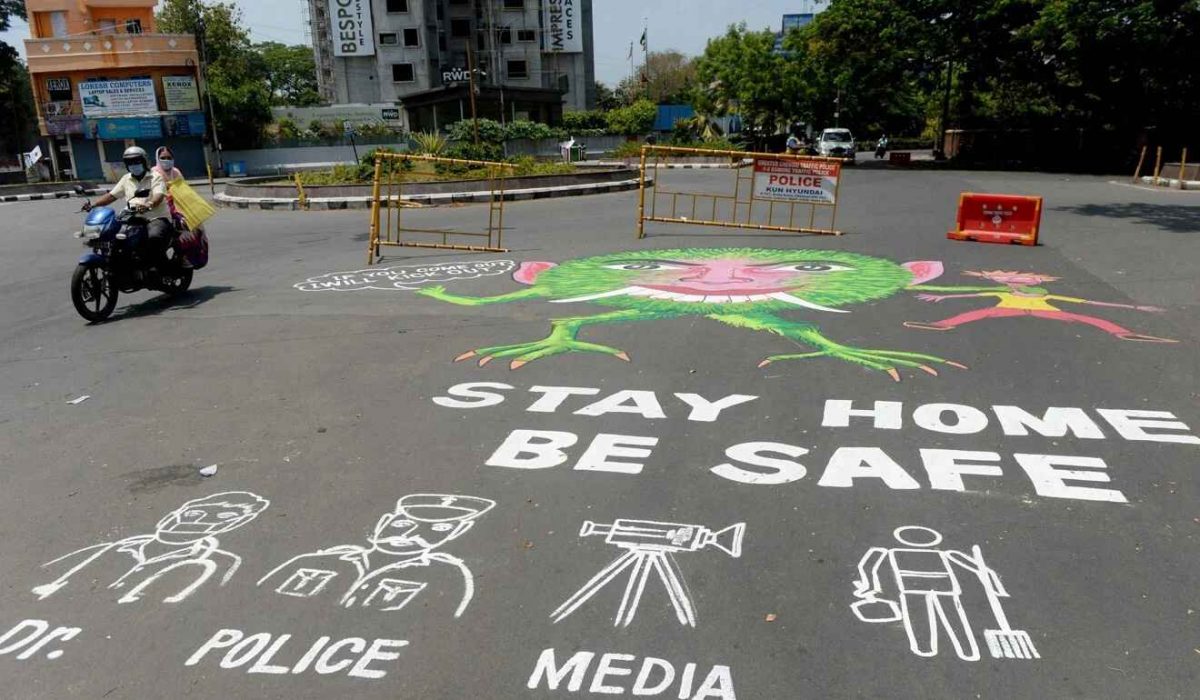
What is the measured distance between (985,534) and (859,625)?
112 cm

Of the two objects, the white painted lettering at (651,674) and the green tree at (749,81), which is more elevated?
the green tree at (749,81)

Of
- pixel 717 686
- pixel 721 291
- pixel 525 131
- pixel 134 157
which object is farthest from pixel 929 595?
pixel 525 131

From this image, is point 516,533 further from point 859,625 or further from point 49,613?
point 49,613

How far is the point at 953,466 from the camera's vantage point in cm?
494

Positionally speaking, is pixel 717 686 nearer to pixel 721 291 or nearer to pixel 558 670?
pixel 558 670

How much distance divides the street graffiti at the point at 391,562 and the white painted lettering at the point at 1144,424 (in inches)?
165

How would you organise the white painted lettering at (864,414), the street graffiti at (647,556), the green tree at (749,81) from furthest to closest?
the green tree at (749,81)
the white painted lettering at (864,414)
the street graffiti at (647,556)

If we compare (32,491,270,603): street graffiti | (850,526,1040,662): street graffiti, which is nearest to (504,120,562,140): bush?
(32,491,270,603): street graffiti

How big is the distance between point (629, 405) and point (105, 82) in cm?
5553

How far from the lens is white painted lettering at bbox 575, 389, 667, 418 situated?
6.06 meters

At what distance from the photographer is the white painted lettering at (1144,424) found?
5292 millimetres

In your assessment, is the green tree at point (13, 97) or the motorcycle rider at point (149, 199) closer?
the motorcycle rider at point (149, 199)

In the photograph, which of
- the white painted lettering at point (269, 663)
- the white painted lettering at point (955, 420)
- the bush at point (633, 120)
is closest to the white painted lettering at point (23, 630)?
the white painted lettering at point (269, 663)

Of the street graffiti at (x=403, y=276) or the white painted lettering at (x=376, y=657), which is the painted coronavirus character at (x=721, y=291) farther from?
the white painted lettering at (x=376, y=657)
